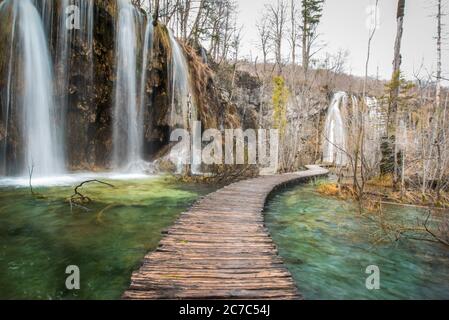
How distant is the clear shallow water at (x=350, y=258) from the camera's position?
453 cm

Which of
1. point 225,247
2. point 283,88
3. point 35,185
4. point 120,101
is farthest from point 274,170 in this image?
point 225,247

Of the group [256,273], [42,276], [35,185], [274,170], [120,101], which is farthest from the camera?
[274,170]

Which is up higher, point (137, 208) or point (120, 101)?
point (120, 101)

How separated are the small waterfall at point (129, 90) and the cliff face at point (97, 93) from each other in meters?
0.28

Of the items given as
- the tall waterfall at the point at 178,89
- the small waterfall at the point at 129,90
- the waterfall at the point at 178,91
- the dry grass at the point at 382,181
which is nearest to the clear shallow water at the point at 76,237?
the small waterfall at the point at 129,90

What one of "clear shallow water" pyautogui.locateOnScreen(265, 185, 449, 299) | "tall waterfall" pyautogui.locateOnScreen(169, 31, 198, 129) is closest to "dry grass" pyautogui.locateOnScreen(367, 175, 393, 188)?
"clear shallow water" pyautogui.locateOnScreen(265, 185, 449, 299)

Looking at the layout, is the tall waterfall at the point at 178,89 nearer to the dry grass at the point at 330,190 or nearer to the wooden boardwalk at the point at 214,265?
the dry grass at the point at 330,190

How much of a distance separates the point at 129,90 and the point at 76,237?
1139cm

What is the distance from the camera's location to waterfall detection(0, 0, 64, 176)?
11703mm

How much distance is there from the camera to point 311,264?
5383 millimetres

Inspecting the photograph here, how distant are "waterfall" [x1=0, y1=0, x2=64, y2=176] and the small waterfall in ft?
11.0
